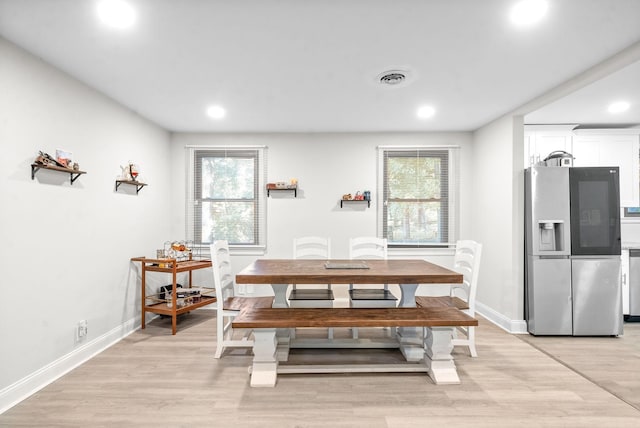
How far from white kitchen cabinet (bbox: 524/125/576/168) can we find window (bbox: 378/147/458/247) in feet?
3.26

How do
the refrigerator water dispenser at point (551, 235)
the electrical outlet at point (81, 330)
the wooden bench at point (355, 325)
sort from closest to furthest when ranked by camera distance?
the wooden bench at point (355, 325), the electrical outlet at point (81, 330), the refrigerator water dispenser at point (551, 235)

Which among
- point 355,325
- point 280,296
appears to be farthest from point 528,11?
point 280,296

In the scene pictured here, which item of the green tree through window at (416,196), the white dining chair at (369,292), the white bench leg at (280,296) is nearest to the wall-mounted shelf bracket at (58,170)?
the white bench leg at (280,296)

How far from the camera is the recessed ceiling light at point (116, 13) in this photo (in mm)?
1737

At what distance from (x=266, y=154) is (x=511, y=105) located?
2941mm

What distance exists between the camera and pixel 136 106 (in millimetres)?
3377

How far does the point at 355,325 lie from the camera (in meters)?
2.24

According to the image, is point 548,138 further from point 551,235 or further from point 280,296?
point 280,296

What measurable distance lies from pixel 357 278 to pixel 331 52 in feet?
5.38

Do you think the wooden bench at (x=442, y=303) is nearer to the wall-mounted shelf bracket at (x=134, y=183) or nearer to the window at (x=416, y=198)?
the window at (x=416, y=198)

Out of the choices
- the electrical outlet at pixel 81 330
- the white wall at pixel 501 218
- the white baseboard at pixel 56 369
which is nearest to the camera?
the white baseboard at pixel 56 369

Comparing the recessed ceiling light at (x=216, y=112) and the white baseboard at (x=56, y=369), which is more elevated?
the recessed ceiling light at (x=216, y=112)

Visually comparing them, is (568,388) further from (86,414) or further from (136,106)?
(136,106)

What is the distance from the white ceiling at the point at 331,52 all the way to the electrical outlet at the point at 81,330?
207 centimetres
